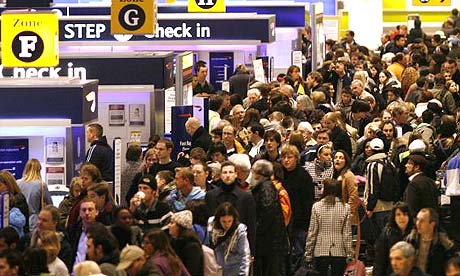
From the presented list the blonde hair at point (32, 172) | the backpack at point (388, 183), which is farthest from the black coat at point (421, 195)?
the blonde hair at point (32, 172)

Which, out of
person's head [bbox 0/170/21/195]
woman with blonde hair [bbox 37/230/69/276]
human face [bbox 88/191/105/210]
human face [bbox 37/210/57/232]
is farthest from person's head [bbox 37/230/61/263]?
person's head [bbox 0/170/21/195]

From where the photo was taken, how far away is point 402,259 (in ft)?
35.1

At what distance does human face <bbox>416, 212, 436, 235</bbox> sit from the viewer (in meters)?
11.8

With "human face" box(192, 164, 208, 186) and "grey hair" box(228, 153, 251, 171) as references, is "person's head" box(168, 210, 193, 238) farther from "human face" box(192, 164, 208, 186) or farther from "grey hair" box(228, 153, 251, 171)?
"human face" box(192, 164, 208, 186)

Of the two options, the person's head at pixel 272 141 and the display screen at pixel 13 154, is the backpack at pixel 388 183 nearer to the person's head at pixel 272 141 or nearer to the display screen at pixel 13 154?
the person's head at pixel 272 141

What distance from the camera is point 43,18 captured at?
1733 centimetres

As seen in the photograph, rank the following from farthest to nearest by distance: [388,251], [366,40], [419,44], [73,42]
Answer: [366,40]
[419,44]
[73,42]
[388,251]

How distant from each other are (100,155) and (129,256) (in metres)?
5.96

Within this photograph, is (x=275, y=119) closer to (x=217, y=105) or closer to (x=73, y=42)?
(x=217, y=105)

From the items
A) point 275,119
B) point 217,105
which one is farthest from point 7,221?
point 217,105

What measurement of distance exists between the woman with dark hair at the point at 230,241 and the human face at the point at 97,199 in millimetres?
1035

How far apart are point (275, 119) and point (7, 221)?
21.5 ft

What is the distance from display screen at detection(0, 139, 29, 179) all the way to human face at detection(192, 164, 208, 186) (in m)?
3.29

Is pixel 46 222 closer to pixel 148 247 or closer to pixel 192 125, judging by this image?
pixel 148 247
